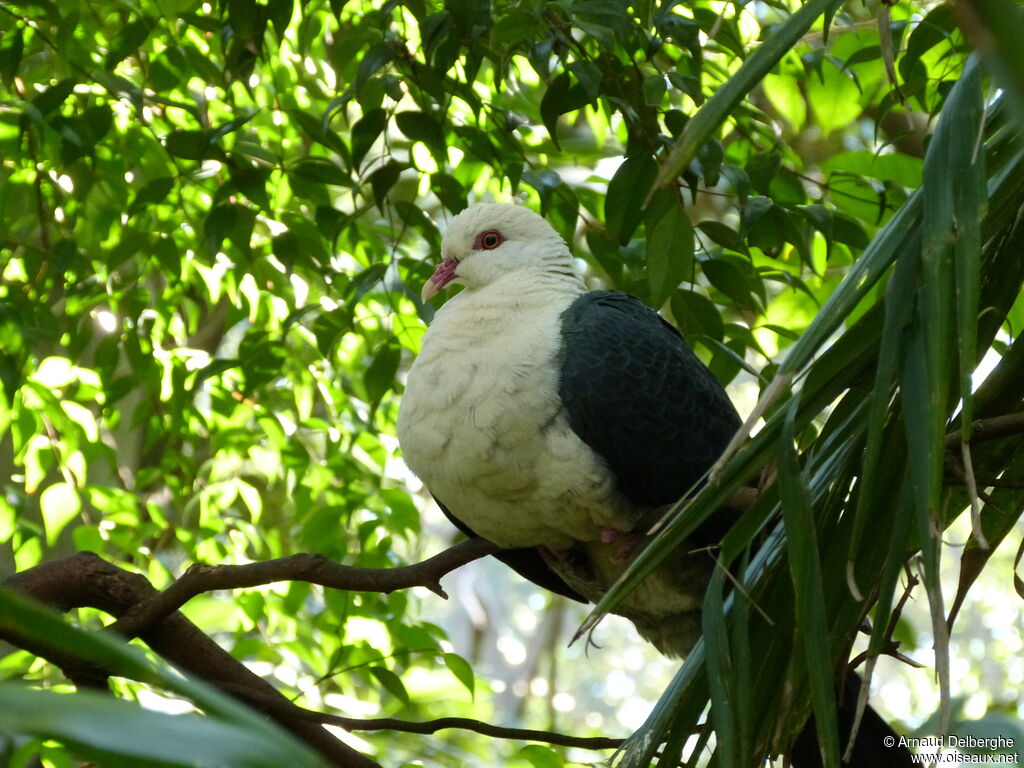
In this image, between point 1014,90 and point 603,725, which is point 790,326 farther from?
point 603,725

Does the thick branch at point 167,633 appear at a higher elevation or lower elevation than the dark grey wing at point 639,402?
lower

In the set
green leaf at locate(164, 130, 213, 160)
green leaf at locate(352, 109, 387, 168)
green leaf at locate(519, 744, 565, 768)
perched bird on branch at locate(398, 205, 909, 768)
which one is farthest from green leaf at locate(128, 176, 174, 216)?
green leaf at locate(519, 744, 565, 768)

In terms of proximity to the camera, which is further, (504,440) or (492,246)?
(492,246)

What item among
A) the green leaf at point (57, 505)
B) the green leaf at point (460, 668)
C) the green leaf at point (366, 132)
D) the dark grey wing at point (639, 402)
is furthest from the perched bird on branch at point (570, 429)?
the green leaf at point (57, 505)

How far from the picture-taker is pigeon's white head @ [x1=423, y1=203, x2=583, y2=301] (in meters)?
2.50

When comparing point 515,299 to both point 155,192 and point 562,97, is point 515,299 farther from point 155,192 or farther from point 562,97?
point 155,192

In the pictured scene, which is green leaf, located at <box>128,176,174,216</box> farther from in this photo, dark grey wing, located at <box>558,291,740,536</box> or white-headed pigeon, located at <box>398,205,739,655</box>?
dark grey wing, located at <box>558,291,740,536</box>

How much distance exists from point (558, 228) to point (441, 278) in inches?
11.0

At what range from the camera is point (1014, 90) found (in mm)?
573

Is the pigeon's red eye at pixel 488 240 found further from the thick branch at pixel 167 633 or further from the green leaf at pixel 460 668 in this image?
the thick branch at pixel 167 633

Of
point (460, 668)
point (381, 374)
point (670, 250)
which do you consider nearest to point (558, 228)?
point (381, 374)

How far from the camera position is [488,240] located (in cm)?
254

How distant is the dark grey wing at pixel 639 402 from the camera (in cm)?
208

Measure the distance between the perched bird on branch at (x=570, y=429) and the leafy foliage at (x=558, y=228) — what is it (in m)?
0.16
